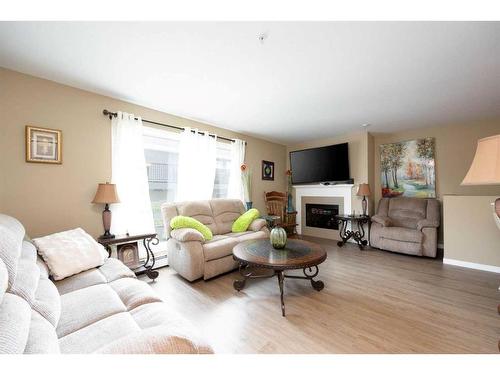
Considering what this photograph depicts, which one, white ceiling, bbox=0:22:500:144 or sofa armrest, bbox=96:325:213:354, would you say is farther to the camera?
white ceiling, bbox=0:22:500:144

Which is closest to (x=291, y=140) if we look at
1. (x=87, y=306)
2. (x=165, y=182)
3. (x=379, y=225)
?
(x=379, y=225)

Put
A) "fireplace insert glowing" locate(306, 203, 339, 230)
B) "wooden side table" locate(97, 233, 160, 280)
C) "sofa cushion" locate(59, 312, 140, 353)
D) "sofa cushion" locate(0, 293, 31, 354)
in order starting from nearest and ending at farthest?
"sofa cushion" locate(0, 293, 31, 354) < "sofa cushion" locate(59, 312, 140, 353) < "wooden side table" locate(97, 233, 160, 280) < "fireplace insert glowing" locate(306, 203, 339, 230)

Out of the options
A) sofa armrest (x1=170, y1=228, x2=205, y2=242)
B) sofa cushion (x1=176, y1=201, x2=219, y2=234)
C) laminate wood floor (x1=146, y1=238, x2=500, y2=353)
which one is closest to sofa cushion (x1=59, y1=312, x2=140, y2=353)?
laminate wood floor (x1=146, y1=238, x2=500, y2=353)

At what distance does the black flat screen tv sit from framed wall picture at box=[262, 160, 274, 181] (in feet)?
1.65

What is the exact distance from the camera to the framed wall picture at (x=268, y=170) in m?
4.74

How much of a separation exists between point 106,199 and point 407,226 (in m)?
4.75

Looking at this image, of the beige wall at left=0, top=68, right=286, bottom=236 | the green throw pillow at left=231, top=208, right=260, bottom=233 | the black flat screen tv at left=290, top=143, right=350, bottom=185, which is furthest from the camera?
the black flat screen tv at left=290, top=143, right=350, bottom=185

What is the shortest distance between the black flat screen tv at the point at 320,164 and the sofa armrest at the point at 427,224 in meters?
1.41

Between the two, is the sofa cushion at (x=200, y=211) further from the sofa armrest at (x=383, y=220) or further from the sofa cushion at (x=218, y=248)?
the sofa armrest at (x=383, y=220)

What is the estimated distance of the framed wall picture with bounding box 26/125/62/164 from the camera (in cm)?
203

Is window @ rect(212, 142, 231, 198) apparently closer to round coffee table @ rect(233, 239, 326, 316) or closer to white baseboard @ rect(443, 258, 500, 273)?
round coffee table @ rect(233, 239, 326, 316)

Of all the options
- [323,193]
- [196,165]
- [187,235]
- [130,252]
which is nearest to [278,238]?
[187,235]

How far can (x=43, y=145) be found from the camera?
6.91ft
